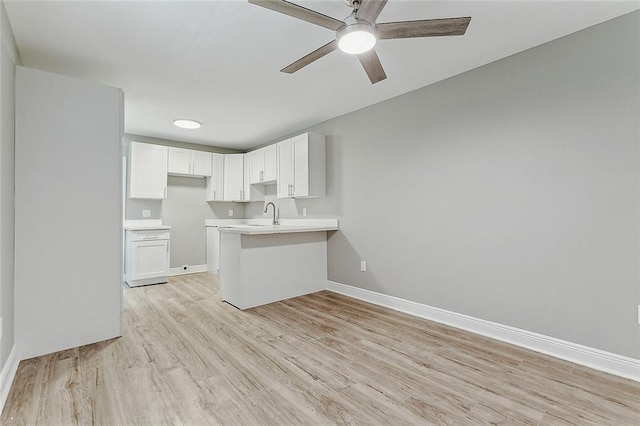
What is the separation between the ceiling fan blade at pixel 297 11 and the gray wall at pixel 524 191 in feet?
5.85

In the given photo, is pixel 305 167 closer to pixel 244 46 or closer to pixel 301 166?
pixel 301 166

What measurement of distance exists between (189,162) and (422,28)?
4.63 m

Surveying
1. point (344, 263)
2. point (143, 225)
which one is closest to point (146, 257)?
point (143, 225)

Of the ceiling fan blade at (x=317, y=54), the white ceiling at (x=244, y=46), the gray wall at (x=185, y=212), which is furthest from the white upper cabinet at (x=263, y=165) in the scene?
the ceiling fan blade at (x=317, y=54)

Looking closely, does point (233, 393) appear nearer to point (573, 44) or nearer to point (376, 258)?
point (376, 258)

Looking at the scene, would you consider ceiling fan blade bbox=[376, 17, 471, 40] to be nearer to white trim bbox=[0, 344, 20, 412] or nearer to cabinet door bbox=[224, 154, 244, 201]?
white trim bbox=[0, 344, 20, 412]

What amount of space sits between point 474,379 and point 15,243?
339 cm

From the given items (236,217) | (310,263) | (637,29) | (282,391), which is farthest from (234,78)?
(236,217)

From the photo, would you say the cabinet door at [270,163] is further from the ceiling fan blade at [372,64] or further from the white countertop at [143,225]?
the ceiling fan blade at [372,64]

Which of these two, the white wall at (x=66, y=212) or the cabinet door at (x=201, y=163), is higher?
the cabinet door at (x=201, y=163)

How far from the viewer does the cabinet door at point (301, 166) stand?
4.33 metres

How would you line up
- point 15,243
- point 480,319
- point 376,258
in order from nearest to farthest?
point 15,243
point 480,319
point 376,258

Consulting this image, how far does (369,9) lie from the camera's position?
1.66m

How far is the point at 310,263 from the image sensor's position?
14.0 feet
